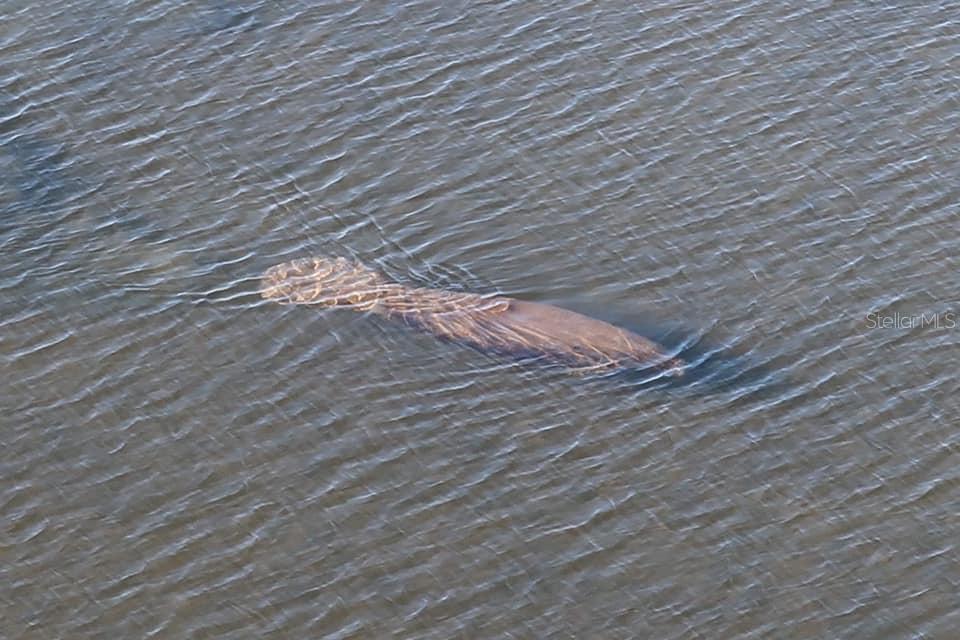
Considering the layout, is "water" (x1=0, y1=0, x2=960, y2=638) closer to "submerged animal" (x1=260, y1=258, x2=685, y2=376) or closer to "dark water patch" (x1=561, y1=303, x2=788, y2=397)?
"dark water patch" (x1=561, y1=303, x2=788, y2=397)

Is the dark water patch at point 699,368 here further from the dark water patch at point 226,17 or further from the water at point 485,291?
the dark water patch at point 226,17

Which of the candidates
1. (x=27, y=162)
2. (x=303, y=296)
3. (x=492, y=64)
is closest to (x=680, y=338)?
(x=303, y=296)

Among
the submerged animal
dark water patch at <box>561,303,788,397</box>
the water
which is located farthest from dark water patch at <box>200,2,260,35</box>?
dark water patch at <box>561,303,788,397</box>

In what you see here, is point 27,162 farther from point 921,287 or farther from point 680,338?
point 921,287

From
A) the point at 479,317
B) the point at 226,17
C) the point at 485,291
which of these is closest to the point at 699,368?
the point at 479,317

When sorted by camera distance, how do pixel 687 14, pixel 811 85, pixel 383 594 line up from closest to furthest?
pixel 383 594 → pixel 811 85 → pixel 687 14

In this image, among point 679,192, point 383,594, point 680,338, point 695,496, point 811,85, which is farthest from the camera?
point 811,85

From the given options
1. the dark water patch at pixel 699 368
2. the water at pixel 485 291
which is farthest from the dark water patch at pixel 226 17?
the dark water patch at pixel 699 368
